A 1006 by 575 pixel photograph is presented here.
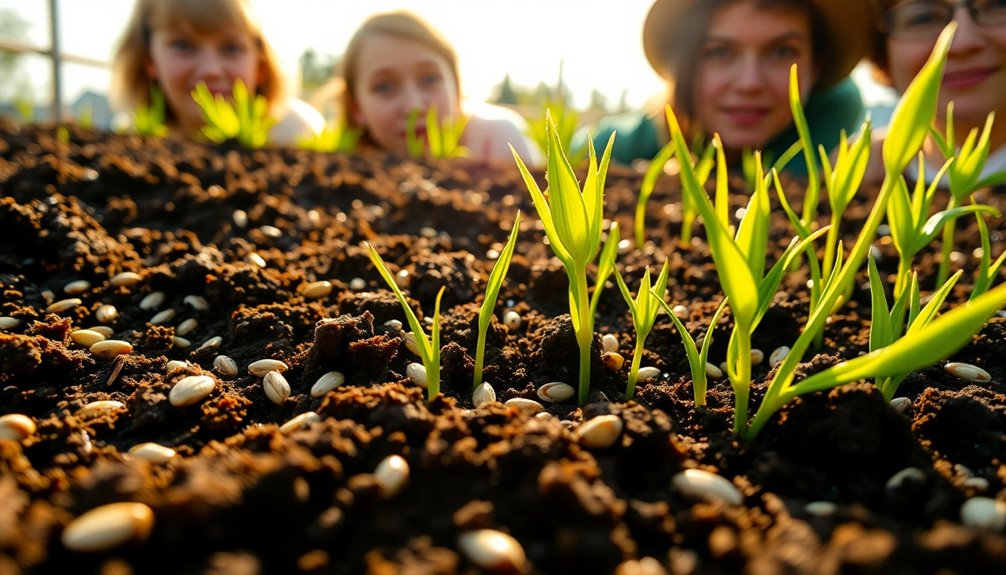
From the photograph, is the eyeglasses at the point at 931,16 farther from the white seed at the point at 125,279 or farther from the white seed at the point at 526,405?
the white seed at the point at 125,279

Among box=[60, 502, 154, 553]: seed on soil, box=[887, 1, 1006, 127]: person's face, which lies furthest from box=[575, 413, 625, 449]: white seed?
box=[887, 1, 1006, 127]: person's face

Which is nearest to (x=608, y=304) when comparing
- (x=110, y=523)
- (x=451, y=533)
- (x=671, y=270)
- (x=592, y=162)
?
(x=671, y=270)

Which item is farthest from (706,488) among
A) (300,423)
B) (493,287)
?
(300,423)

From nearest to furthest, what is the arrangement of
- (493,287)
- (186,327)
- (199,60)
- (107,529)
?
(107,529) → (493,287) → (186,327) → (199,60)

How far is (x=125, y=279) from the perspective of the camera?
1.09 metres

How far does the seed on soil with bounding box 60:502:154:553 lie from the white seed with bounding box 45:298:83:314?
2.35 feet

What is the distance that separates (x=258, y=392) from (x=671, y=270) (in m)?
0.89

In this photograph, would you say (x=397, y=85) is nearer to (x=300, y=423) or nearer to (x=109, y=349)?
(x=109, y=349)

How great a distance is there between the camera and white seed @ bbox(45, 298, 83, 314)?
100cm

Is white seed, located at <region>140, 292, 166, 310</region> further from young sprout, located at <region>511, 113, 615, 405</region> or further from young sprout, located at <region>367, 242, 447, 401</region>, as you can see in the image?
young sprout, located at <region>511, 113, 615, 405</region>

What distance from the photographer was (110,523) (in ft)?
1.41

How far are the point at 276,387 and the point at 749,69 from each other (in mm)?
2618

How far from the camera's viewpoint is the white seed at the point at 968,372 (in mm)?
835

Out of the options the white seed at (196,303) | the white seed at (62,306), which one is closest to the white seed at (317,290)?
the white seed at (196,303)
